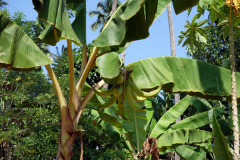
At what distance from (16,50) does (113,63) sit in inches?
55.1

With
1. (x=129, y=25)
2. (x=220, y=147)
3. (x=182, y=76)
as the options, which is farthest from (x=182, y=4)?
(x=220, y=147)

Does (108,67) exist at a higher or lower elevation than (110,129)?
higher

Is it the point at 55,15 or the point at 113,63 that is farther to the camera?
the point at 55,15

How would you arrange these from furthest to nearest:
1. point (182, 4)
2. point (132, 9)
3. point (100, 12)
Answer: point (100, 12) → point (182, 4) → point (132, 9)

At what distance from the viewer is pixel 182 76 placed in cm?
542

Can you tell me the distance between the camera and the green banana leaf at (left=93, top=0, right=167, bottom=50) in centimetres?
405

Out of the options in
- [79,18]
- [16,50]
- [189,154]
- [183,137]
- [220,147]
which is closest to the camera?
[16,50]

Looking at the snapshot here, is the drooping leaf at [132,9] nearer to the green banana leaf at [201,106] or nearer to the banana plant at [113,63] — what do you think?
the banana plant at [113,63]

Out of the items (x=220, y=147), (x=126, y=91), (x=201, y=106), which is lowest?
(x=220, y=147)

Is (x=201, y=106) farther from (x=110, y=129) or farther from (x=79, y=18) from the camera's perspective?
(x=79, y=18)

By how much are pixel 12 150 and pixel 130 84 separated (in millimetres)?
5662

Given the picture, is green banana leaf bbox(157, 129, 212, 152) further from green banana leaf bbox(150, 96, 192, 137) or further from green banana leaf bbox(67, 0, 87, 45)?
green banana leaf bbox(67, 0, 87, 45)

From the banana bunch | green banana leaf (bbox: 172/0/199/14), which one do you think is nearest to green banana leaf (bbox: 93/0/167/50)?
green banana leaf (bbox: 172/0/199/14)

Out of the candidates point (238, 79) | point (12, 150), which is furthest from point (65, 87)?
point (238, 79)
